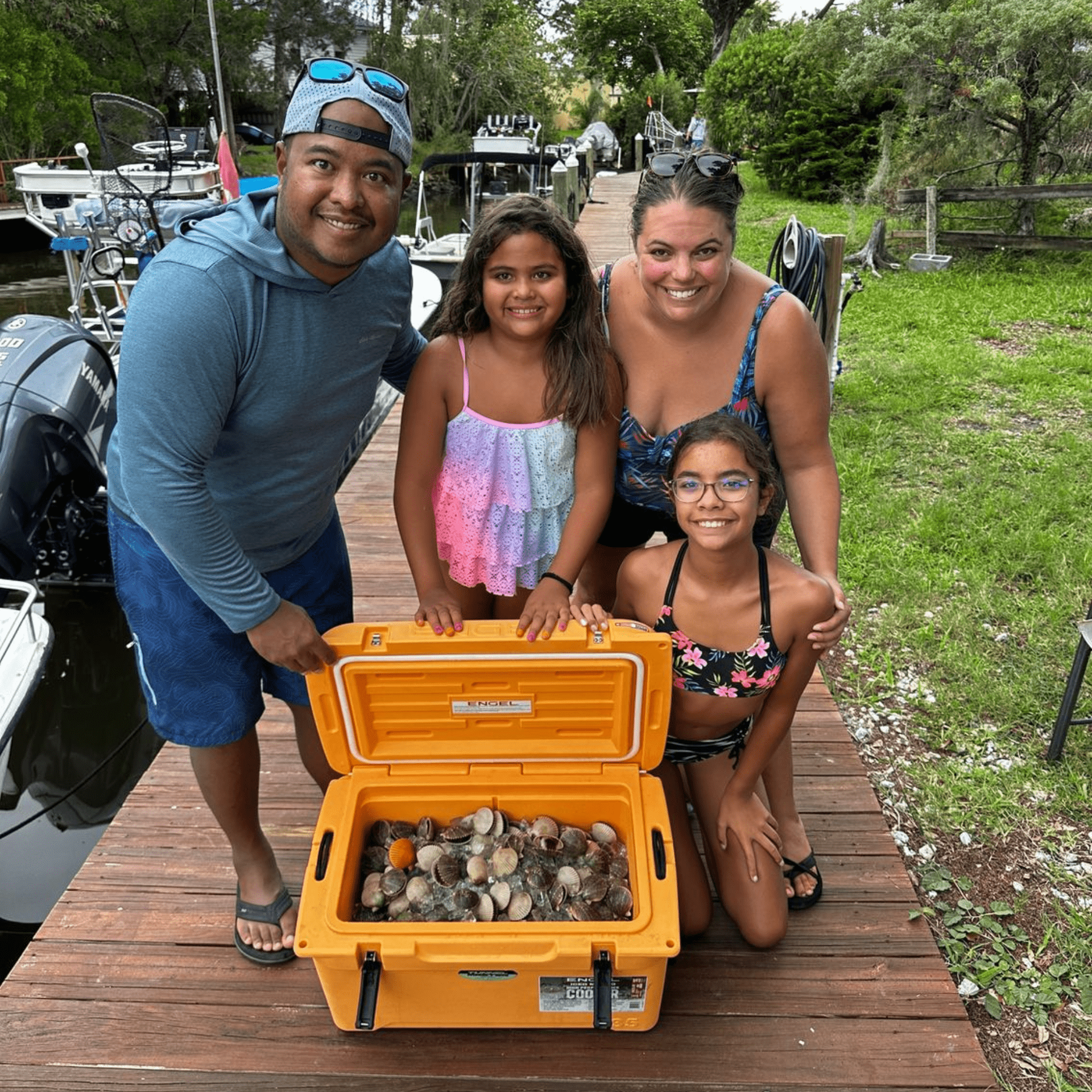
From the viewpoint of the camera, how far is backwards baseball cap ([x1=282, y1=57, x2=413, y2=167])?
1.50 meters

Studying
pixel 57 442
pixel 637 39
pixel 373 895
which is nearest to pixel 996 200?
pixel 57 442

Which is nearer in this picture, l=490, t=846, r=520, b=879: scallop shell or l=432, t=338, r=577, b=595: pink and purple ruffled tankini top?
l=490, t=846, r=520, b=879: scallop shell

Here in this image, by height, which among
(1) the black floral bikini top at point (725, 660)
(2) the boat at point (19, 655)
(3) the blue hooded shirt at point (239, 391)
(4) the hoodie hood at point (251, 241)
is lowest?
(2) the boat at point (19, 655)

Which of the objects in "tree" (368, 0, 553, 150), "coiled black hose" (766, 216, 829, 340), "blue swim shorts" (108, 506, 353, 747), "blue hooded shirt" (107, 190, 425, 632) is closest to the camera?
"blue hooded shirt" (107, 190, 425, 632)

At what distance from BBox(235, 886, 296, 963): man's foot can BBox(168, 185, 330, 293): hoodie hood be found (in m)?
1.46

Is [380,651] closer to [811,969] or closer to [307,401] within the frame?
[307,401]

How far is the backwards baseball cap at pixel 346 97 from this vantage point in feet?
4.93

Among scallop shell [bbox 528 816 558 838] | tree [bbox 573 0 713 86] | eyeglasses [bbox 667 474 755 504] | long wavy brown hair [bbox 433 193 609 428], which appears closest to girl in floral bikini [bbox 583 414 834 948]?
eyeglasses [bbox 667 474 755 504]

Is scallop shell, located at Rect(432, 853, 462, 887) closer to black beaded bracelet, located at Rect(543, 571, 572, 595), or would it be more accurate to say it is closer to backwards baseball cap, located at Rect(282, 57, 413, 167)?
black beaded bracelet, located at Rect(543, 571, 572, 595)

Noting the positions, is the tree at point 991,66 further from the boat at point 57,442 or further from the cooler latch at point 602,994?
the cooler latch at point 602,994

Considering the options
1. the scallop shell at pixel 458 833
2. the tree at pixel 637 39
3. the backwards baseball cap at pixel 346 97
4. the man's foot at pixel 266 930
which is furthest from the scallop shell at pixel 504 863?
the tree at pixel 637 39

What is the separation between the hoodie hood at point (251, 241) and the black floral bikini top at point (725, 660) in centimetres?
104

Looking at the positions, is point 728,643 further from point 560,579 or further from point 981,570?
point 981,570

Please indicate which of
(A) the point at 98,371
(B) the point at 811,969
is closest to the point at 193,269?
(B) the point at 811,969
